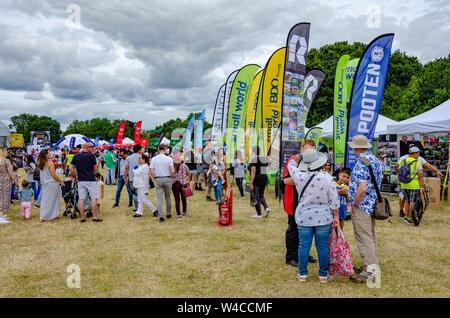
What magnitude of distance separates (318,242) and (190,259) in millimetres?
2027

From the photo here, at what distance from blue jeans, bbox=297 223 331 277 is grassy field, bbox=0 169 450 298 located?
0.74ft

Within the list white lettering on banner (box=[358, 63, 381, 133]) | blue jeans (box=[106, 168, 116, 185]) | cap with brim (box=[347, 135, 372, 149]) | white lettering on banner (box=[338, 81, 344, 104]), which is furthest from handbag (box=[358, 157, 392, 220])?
blue jeans (box=[106, 168, 116, 185])

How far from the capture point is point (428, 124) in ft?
31.6

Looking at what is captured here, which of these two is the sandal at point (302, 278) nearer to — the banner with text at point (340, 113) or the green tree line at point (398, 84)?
the banner with text at point (340, 113)

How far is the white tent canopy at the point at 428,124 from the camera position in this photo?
9.38 meters

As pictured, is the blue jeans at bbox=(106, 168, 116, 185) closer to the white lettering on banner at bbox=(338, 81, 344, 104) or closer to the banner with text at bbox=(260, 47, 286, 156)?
the banner with text at bbox=(260, 47, 286, 156)

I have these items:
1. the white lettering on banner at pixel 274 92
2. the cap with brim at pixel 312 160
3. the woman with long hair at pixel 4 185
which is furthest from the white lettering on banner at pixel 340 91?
the woman with long hair at pixel 4 185

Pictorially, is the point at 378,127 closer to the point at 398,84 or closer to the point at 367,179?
the point at 367,179

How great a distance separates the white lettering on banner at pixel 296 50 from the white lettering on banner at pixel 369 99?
1774 millimetres

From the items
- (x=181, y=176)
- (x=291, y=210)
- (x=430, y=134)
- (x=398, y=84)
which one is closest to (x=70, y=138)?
(x=181, y=176)

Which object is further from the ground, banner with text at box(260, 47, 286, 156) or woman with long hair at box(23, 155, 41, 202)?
banner with text at box(260, 47, 286, 156)

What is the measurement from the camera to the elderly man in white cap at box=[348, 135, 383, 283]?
3.65m

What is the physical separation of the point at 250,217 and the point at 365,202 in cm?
414

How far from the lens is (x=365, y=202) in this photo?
3727mm
